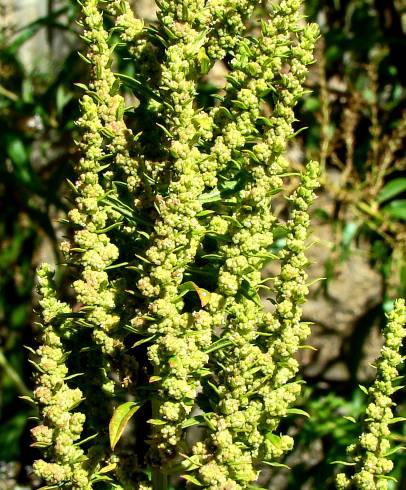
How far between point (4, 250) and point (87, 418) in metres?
1.72

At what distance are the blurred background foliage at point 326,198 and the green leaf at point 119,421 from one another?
99 cm

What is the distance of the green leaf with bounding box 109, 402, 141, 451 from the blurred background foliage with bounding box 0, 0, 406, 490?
39.1 inches

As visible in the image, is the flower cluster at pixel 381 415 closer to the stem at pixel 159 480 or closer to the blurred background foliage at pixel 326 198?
the stem at pixel 159 480

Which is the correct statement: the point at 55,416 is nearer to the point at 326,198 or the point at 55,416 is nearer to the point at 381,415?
the point at 381,415

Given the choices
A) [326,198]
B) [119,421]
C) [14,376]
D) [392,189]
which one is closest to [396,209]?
[392,189]

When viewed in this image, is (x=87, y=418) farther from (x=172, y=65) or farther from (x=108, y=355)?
(x=172, y=65)

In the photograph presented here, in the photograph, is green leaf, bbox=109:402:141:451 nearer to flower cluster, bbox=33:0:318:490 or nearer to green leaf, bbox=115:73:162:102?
flower cluster, bbox=33:0:318:490

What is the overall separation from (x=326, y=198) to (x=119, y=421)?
62.5 inches

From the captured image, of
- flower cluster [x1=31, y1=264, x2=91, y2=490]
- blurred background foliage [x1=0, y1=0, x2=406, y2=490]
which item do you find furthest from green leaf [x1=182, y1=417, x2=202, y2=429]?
blurred background foliage [x1=0, y1=0, x2=406, y2=490]

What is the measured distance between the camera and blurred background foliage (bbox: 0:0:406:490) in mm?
2078

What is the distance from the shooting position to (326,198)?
2418 mm

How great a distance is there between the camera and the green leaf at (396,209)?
205 centimetres

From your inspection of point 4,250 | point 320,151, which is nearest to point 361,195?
point 320,151

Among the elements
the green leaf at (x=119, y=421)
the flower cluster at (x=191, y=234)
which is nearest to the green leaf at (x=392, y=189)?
the flower cluster at (x=191, y=234)
